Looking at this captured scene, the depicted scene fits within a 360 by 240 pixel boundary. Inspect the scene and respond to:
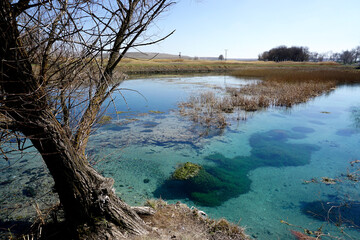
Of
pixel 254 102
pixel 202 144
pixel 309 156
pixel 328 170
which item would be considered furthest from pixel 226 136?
pixel 254 102

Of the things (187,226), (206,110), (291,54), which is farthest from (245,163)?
(291,54)

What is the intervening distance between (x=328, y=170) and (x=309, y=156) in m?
0.94

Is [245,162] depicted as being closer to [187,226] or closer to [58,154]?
[187,226]

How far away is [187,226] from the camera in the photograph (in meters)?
3.43

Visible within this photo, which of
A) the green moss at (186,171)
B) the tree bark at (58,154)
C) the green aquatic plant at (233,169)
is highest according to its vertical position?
the tree bark at (58,154)

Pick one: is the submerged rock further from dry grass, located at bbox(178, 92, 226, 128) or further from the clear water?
dry grass, located at bbox(178, 92, 226, 128)

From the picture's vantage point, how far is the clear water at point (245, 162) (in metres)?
4.39

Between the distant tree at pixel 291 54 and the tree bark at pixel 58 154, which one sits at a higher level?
the distant tree at pixel 291 54

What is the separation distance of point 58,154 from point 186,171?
3762 mm

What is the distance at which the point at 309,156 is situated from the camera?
6.93m

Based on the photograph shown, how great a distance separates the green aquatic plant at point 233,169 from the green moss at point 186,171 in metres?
0.06

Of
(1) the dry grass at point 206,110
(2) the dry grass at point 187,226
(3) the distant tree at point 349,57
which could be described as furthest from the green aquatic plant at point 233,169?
(3) the distant tree at point 349,57

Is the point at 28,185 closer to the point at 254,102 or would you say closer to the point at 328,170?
the point at 328,170

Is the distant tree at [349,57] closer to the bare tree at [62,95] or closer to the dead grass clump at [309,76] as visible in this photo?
the dead grass clump at [309,76]
